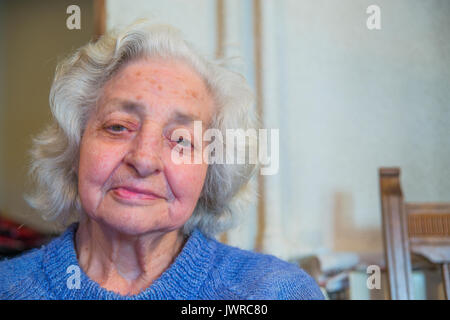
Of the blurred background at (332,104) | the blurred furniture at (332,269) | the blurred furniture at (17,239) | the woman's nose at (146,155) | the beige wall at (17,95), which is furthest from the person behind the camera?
the beige wall at (17,95)

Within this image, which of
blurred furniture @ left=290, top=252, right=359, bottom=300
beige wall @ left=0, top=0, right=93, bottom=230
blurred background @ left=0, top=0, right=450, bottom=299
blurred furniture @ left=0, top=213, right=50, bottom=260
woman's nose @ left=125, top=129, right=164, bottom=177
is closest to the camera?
woman's nose @ left=125, top=129, right=164, bottom=177

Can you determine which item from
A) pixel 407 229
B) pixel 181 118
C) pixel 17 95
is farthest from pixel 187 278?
pixel 17 95

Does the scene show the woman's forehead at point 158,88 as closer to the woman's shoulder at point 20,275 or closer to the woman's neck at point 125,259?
the woman's neck at point 125,259

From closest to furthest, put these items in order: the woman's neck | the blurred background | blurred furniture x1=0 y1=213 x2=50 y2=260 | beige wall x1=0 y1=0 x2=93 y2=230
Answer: the woman's neck < the blurred background < blurred furniture x1=0 y1=213 x2=50 y2=260 < beige wall x1=0 y1=0 x2=93 y2=230

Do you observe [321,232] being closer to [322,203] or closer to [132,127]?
[322,203]

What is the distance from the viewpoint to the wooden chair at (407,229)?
1.05 m

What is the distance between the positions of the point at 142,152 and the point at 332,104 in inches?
22.6

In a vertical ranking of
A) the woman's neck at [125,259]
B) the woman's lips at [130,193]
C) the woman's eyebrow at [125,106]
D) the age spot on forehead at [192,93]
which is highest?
the age spot on forehead at [192,93]

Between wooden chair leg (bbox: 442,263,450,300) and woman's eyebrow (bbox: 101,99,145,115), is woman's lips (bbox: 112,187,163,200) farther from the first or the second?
wooden chair leg (bbox: 442,263,450,300)

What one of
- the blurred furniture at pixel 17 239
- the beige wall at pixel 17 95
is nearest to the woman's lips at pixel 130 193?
the blurred furniture at pixel 17 239

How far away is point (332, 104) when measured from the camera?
1143 millimetres

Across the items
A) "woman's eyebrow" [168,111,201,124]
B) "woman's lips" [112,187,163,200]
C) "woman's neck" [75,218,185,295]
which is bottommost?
"woman's neck" [75,218,185,295]

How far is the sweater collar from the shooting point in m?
0.86

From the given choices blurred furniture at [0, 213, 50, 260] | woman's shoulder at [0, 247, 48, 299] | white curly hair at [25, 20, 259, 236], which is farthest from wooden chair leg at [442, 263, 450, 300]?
blurred furniture at [0, 213, 50, 260]
